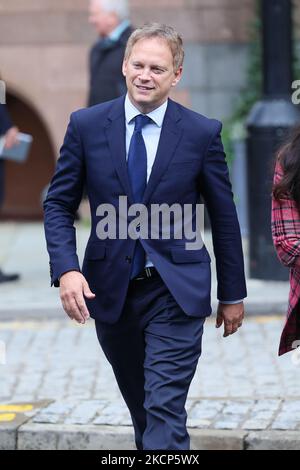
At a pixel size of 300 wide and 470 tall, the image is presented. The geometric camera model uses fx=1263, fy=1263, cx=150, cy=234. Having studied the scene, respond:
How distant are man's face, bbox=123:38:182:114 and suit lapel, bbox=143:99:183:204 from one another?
0.10 m

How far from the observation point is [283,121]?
966 cm

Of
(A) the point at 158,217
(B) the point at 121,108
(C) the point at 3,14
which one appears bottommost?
(A) the point at 158,217

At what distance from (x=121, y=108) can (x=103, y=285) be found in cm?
71

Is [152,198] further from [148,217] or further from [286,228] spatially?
[286,228]

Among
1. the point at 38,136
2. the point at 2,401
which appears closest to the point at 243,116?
the point at 38,136

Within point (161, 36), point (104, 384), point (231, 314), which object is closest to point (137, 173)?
point (161, 36)

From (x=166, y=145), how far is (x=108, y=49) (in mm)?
5054

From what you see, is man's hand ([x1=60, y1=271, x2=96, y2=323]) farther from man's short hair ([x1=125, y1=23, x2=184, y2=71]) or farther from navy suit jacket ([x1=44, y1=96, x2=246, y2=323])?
man's short hair ([x1=125, y1=23, x2=184, y2=71])

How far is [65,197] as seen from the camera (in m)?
5.00

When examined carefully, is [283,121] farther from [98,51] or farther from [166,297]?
[166,297]

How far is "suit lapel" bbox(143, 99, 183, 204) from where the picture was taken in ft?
16.1

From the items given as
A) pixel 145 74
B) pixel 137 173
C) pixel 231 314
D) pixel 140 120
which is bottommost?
pixel 231 314

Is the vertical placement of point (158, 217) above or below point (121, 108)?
below

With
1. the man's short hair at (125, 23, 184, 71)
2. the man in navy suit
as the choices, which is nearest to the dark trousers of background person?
the man in navy suit
